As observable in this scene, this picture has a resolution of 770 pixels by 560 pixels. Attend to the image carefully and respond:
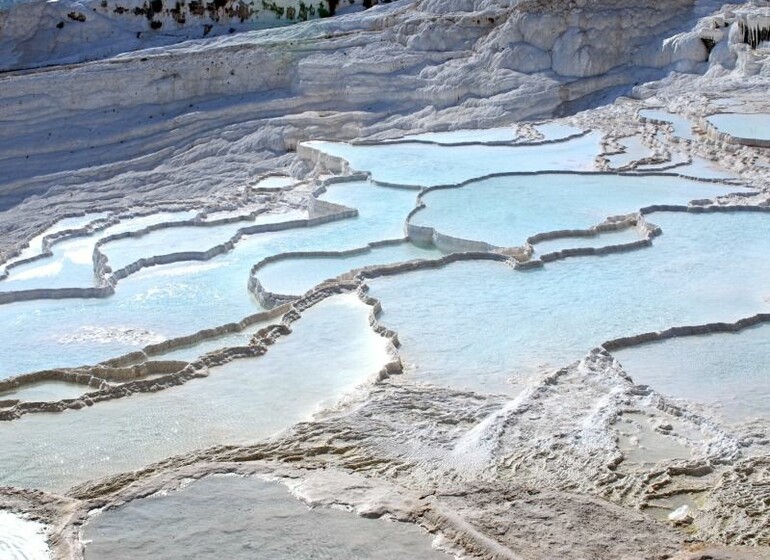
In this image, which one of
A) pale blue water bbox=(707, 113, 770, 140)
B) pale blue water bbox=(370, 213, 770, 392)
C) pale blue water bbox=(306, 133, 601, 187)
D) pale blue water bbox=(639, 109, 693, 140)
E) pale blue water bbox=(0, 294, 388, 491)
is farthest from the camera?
pale blue water bbox=(639, 109, 693, 140)

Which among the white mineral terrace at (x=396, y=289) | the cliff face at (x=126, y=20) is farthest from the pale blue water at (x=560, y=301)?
the cliff face at (x=126, y=20)

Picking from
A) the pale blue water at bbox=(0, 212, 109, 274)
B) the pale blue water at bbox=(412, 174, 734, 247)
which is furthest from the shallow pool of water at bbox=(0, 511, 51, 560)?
the pale blue water at bbox=(0, 212, 109, 274)

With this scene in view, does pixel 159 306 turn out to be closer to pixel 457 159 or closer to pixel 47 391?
pixel 47 391

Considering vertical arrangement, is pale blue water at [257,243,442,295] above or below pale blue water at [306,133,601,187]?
below

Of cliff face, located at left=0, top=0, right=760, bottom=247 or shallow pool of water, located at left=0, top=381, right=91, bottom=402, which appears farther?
cliff face, located at left=0, top=0, right=760, bottom=247

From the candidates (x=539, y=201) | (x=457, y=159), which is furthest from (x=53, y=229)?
(x=539, y=201)

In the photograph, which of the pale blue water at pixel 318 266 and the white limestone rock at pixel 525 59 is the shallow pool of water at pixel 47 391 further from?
the white limestone rock at pixel 525 59

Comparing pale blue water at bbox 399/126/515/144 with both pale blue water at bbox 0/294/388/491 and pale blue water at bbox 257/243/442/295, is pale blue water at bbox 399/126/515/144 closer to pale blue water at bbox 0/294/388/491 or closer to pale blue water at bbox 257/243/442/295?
pale blue water at bbox 257/243/442/295
